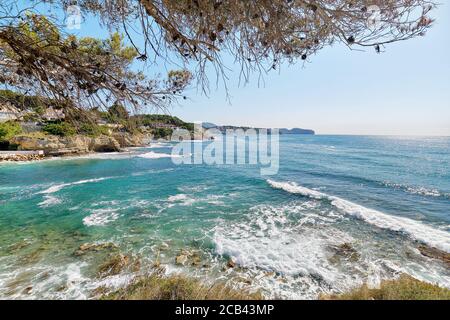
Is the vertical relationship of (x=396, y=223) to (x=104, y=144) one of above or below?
below

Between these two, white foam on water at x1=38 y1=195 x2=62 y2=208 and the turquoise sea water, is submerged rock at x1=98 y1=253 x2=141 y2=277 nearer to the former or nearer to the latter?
the turquoise sea water

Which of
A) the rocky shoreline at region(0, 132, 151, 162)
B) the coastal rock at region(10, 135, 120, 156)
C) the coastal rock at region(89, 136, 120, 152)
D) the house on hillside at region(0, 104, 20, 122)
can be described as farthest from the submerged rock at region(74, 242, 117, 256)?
the coastal rock at region(89, 136, 120, 152)

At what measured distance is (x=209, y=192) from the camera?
15883 millimetres

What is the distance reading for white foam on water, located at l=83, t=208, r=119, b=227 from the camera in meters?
10.1

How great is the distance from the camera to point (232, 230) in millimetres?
9500

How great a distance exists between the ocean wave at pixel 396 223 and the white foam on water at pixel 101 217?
1145cm

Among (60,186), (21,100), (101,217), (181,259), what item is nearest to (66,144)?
(60,186)

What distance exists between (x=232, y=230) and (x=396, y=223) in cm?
730

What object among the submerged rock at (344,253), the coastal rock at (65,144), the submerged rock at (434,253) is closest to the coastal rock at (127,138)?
the coastal rock at (65,144)

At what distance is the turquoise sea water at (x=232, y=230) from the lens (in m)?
6.22

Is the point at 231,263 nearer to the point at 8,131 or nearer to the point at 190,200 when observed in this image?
the point at 190,200

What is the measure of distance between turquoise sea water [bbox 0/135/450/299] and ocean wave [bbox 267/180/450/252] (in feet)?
0.16

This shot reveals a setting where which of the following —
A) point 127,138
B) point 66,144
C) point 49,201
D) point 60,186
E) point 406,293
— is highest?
point 127,138
